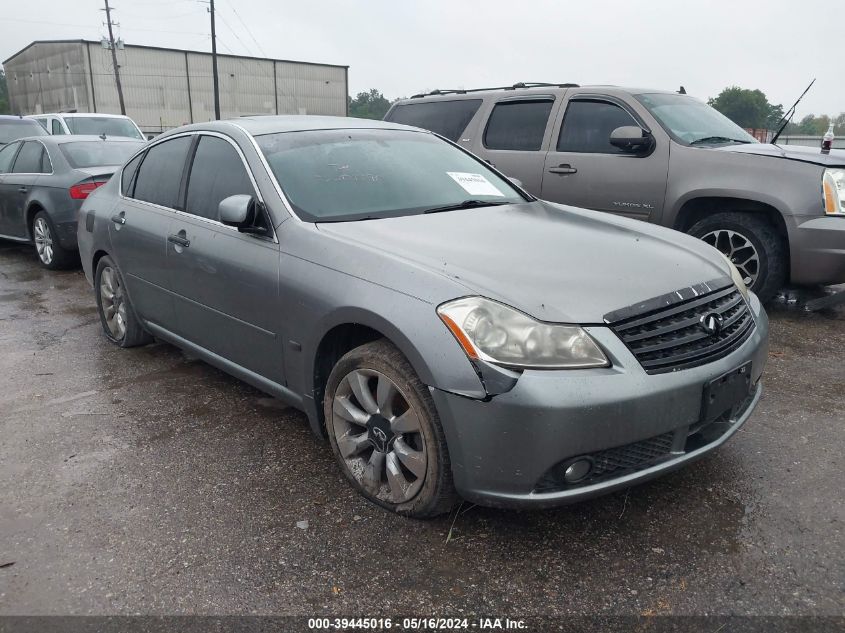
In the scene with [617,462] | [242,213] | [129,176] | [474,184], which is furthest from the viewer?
[129,176]

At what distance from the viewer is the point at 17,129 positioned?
12891mm

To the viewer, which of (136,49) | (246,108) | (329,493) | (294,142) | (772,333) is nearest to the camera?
(329,493)

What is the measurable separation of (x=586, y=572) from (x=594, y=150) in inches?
182

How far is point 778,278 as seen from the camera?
5262 millimetres

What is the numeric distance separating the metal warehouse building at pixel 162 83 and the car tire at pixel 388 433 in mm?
54217

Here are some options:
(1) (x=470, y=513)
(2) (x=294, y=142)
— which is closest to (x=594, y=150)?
(2) (x=294, y=142)

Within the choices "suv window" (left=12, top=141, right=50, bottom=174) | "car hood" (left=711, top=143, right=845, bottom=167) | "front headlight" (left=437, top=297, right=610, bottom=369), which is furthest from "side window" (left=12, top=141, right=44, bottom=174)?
"front headlight" (left=437, top=297, right=610, bottom=369)

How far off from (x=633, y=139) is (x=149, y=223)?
390 centimetres

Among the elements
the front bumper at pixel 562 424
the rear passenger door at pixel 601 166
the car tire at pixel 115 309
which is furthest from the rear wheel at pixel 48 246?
the front bumper at pixel 562 424

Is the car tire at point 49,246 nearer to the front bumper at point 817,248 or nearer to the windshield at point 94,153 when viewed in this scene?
the windshield at point 94,153

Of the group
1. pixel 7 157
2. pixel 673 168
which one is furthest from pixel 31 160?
pixel 673 168

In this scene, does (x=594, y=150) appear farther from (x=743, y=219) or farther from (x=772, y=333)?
(x=772, y=333)

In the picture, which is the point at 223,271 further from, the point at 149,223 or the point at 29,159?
the point at 29,159

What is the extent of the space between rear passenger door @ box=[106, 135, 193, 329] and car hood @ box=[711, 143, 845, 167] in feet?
13.9
